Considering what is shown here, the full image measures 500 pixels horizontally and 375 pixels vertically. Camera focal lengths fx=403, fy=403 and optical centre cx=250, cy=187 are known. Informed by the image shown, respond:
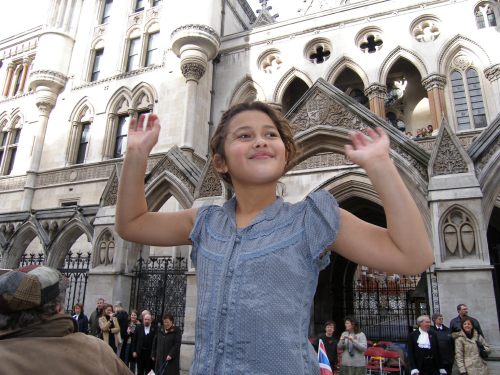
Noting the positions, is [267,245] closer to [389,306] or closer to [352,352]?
[352,352]

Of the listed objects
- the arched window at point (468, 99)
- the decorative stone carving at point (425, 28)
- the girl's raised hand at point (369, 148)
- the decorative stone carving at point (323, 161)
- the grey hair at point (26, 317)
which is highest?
the decorative stone carving at point (425, 28)

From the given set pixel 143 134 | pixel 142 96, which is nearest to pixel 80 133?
pixel 142 96

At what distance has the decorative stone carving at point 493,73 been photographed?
13.6 m

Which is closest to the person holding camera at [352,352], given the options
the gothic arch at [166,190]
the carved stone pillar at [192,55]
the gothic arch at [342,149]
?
the gothic arch at [342,149]

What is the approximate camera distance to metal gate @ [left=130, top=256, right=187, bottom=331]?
10906 millimetres

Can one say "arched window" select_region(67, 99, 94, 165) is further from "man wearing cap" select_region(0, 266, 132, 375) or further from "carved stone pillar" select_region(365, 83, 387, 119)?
"man wearing cap" select_region(0, 266, 132, 375)

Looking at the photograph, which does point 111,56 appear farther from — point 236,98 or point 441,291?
point 441,291

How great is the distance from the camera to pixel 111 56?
20109 mm

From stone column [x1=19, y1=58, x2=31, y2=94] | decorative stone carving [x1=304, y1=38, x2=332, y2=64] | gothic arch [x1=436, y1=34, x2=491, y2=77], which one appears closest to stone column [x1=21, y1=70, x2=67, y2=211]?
stone column [x1=19, y1=58, x2=31, y2=94]

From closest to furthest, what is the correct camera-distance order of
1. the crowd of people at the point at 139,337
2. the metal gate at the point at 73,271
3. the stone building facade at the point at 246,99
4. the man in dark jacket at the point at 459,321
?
1. the man in dark jacket at the point at 459,321
2. the crowd of people at the point at 139,337
3. the stone building facade at the point at 246,99
4. the metal gate at the point at 73,271

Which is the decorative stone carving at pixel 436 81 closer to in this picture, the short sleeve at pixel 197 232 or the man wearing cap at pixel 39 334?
the short sleeve at pixel 197 232

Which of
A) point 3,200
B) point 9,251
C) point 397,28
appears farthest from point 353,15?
point 3,200

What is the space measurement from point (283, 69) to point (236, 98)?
7.86 ft

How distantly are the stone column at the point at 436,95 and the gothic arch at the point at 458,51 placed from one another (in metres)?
0.35
